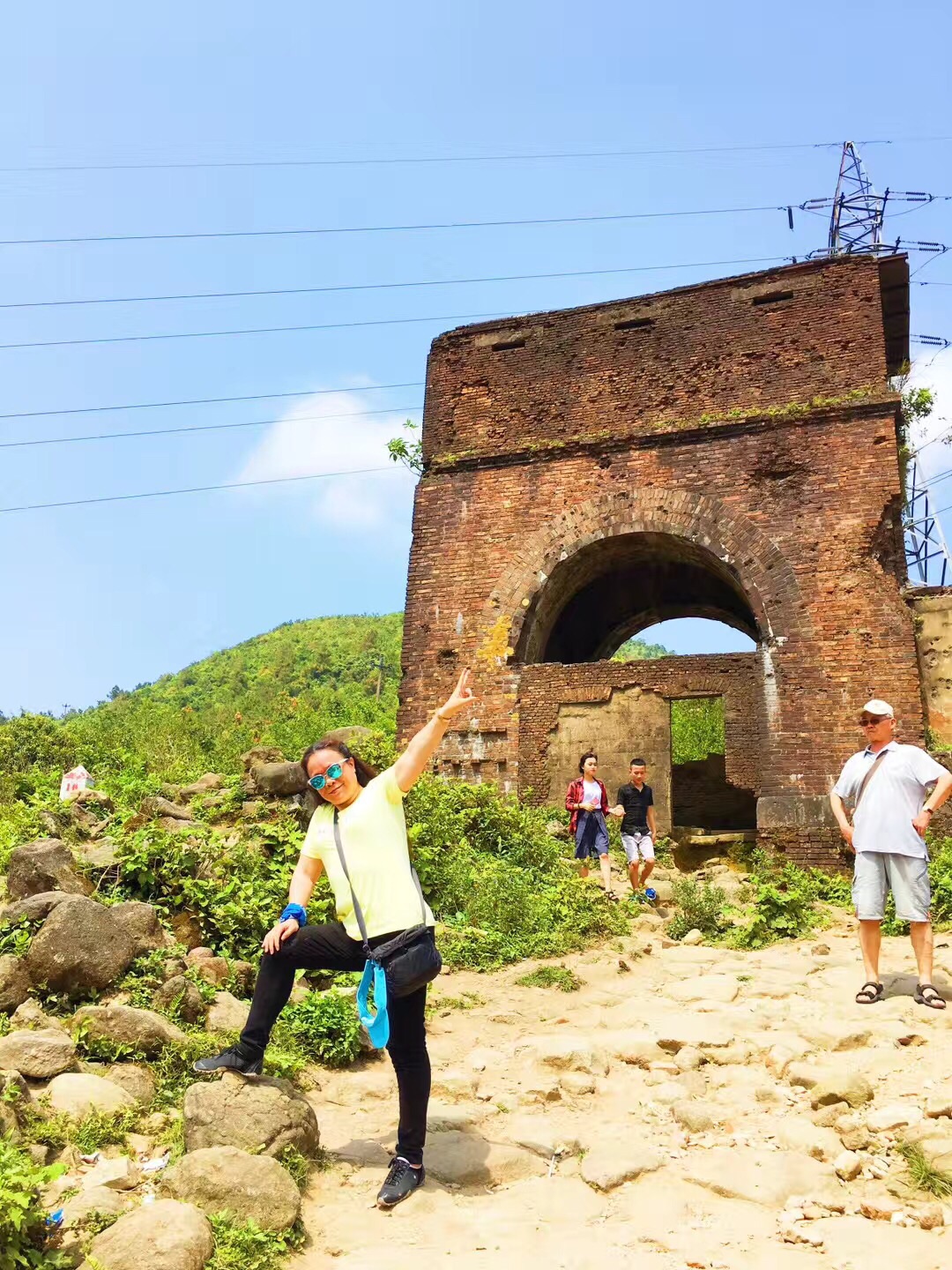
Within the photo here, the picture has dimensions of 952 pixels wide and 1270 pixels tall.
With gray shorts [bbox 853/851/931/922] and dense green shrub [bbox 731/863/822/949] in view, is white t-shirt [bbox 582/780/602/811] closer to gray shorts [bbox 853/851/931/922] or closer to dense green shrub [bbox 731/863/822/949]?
dense green shrub [bbox 731/863/822/949]

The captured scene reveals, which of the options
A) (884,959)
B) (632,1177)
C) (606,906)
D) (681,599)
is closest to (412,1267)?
(632,1177)

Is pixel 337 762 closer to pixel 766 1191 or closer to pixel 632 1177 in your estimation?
pixel 632 1177

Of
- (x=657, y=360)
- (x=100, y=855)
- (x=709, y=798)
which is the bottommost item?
(x=709, y=798)

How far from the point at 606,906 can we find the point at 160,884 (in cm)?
411

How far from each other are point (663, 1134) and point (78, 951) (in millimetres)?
3148

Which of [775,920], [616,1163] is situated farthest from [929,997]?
[775,920]

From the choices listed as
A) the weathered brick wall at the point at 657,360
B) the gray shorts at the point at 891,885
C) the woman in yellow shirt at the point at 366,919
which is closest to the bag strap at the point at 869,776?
the gray shorts at the point at 891,885

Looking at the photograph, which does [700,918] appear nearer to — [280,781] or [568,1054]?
[568,1054]

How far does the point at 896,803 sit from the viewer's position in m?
6.19

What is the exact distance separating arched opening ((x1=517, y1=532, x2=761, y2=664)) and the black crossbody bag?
1030 cm

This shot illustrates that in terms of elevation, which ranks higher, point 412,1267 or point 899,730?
point 899,730

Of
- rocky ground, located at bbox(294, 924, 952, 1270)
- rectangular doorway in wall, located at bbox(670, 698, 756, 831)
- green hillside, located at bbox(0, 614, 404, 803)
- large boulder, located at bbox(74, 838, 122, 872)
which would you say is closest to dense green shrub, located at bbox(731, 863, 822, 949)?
rocky ground, located at bbox(294, 924, 952, 1270)

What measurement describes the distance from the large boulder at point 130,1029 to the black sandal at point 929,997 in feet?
13.4

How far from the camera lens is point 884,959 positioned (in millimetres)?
7438
